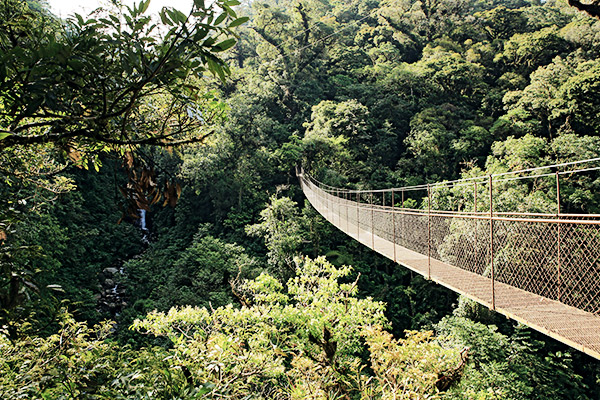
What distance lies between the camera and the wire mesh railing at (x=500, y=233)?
5.67ft

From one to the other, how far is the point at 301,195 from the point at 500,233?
8250 millimetres

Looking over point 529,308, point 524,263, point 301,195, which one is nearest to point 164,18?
point 529,308

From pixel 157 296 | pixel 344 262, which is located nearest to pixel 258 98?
pixel 344 262

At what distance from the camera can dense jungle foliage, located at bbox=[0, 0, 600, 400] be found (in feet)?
3.29

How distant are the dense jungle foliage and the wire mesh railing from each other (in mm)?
638

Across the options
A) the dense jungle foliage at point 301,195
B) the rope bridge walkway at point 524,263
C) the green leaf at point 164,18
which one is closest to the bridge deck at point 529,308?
the rope bridge walkway at point 524,263

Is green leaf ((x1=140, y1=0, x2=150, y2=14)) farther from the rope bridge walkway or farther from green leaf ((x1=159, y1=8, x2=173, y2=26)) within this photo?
the rope bridge walkway

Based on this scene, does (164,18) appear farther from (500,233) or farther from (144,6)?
(500,233)

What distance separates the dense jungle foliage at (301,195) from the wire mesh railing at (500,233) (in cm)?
64

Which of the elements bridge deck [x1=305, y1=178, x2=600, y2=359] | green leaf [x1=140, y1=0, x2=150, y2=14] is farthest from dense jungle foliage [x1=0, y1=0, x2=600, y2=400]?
bridge deck [x1=305, y1=178, x2=600, y2=359]

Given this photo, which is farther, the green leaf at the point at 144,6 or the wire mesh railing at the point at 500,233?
the wire mesh railing at the point at 500,233

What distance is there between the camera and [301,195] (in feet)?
37.6

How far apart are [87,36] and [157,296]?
8471 millimetres

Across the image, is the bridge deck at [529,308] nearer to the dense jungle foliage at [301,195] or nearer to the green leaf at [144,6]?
the dense jungle foliage at [301,195]
